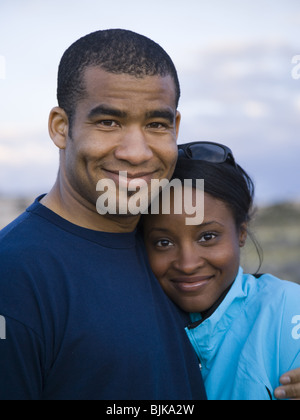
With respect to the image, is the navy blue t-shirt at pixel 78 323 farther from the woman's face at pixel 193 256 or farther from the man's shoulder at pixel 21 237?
the woman's face at pixel 193 256

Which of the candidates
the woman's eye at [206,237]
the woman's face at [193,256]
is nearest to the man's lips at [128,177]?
the woman's face at [193,256]

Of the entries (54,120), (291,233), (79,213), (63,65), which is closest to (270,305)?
(79,213)

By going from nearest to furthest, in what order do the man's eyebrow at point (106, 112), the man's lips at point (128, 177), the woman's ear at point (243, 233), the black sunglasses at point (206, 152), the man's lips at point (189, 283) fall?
1. the man's eyebrow at point (106, 112)
2. the man's lips at point (128, 177)
3. the man's lips at point (189, 283)
4. the black sunglasses at point (206, 152)
5. the woman's ear at point (243, 233)

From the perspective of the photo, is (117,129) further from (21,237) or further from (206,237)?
(206,237)

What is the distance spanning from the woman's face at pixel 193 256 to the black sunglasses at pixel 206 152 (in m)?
0.27

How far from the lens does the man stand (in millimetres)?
2057

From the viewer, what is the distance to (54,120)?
2566 mm

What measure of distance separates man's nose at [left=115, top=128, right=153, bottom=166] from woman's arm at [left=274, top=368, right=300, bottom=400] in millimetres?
1275

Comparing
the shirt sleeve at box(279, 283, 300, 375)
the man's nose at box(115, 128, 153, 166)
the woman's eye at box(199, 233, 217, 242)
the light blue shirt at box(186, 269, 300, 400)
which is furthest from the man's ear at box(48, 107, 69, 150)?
the shirt sleeve at box(279, 283, 300, 375)

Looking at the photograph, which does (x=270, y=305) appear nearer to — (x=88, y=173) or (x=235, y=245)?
(x=235, y=245)

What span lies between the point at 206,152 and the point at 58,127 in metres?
0.96

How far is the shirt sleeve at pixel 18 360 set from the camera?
1.98 m
